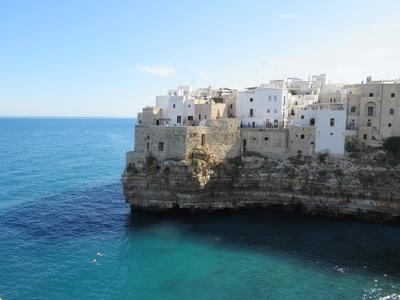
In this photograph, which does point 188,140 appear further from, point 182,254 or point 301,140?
point 182,254

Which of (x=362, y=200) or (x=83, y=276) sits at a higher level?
(x=362, y=200)

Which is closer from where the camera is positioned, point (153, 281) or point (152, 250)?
point (153, 281)

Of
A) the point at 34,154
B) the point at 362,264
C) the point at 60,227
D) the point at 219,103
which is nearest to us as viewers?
the point at 362,264

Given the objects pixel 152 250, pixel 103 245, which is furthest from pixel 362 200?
pixel 103 245

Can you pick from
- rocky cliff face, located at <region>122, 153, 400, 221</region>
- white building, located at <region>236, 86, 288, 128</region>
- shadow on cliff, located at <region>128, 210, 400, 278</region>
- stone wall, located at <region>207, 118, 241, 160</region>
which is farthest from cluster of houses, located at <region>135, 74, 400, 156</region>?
shadow on cliff, located at <region>128, 210, 400, 278</region>

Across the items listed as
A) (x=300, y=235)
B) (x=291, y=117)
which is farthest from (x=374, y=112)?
(x=300, y=235)

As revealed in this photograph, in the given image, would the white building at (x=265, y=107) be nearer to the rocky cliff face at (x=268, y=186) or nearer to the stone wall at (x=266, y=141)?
the stone wall at (x=266, y=141)

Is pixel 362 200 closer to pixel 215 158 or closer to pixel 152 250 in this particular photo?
pixel 215 158

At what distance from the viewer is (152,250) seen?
34.4 m

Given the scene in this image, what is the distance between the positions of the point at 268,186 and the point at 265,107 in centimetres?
1057

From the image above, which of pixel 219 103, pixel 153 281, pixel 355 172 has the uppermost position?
pixel 219 103

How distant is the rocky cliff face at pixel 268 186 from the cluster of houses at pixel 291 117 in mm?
2049

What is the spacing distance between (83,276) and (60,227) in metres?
11.0

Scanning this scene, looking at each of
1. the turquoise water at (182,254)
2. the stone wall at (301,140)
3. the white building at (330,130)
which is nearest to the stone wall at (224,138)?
the stone wall at (301,140)
